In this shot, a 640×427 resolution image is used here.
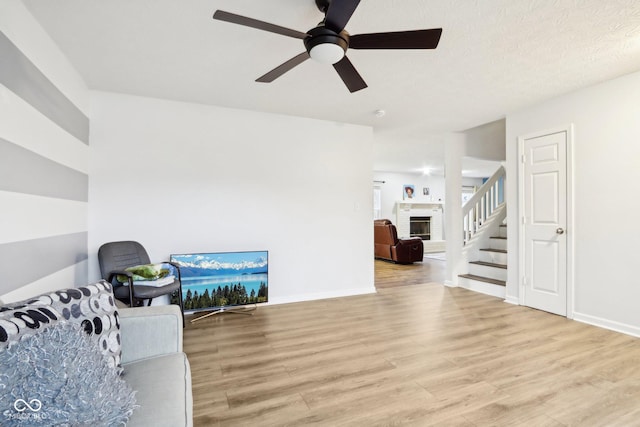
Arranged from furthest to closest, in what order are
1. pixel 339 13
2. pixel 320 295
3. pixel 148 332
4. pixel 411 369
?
pixel 320 295 < pixel 411 369 < pixel 339 13 < pixel 148 332

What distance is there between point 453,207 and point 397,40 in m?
3.57

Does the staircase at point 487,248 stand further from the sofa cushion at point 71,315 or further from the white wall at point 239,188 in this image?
the sofa cushion at point 71,315

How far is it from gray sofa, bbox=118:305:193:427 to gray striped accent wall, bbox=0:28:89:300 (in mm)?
948

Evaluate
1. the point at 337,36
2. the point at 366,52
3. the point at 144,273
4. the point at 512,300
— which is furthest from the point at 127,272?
A: the point at 512,300

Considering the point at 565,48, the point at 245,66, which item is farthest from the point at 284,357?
the point at 565,48

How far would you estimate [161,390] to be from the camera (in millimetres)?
1176

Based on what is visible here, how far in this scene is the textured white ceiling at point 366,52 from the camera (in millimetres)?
1983

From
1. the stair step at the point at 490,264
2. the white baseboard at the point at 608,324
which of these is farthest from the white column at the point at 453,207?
the white baseboard at the point at 608,324

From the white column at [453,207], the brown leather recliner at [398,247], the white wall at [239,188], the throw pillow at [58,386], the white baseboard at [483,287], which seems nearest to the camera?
the throw pillow at [58,386]

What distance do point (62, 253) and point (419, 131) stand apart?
4582 mm

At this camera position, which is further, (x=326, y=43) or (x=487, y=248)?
(x=487, y=248)

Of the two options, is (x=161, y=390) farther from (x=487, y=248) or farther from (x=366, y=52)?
(x=487, y=248)

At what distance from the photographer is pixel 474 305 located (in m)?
3.81

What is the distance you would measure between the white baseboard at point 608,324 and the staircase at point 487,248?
93 cm
